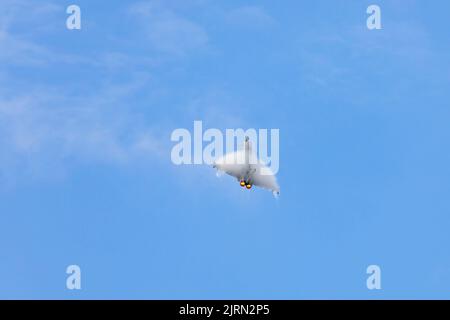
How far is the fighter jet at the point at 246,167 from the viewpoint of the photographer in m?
183

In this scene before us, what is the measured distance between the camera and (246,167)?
184 metres

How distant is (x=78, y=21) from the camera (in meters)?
188

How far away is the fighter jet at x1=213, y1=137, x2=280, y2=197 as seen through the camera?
183 meters
